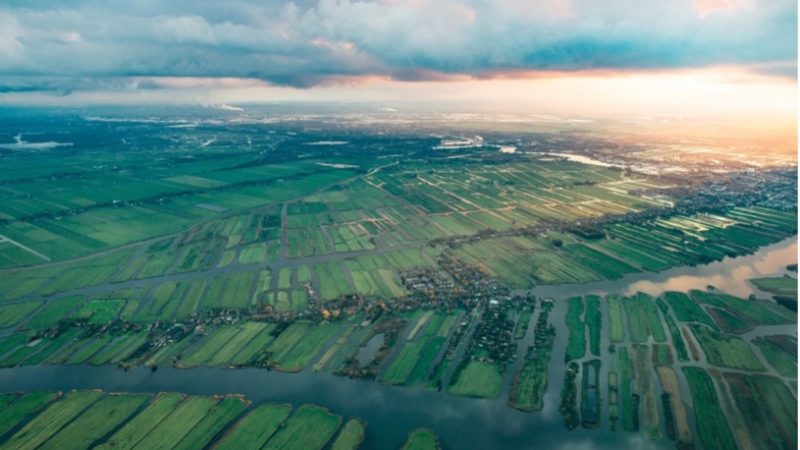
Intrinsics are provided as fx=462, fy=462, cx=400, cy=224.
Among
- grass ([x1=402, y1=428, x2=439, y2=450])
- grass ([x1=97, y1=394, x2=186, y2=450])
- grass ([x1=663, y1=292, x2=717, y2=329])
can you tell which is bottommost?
grass ([x1=97, y1=394, x2=186, y2=450])

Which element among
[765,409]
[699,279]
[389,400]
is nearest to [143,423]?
[389,400]

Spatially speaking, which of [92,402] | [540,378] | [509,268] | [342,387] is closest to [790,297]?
[509,268]

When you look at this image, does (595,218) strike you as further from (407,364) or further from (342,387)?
(342,387)

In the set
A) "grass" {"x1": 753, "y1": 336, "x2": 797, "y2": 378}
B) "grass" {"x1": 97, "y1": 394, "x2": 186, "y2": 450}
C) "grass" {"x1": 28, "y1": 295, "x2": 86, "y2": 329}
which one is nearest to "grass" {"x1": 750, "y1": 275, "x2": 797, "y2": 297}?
"grass" {"x1": 753, "y1": 336, "x2": 797, "y2": 378}

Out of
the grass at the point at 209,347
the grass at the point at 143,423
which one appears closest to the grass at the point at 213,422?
the grass at the point at 143,423

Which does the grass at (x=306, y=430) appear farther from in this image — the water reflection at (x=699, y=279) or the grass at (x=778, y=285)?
the grass at (x=778, y=285)

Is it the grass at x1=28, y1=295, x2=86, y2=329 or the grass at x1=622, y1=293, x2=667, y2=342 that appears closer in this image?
the grass at x1=622, y1=293, x2=667, y2=342

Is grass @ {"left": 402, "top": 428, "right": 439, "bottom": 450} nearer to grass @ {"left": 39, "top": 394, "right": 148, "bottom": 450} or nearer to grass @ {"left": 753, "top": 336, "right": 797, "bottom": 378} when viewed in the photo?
grass @ {"left": 39, "top": 394, "right": 148, "bottom": 450}

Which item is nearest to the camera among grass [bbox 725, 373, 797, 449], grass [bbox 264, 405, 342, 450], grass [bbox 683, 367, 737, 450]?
grass [bbox 725, 373, 797, 449]
